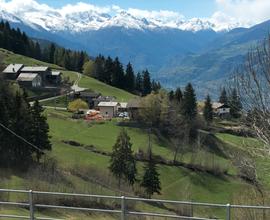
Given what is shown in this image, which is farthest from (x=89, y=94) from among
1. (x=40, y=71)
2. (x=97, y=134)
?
(x=97, y=134)

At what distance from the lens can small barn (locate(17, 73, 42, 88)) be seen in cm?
12600

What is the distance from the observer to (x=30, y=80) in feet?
413

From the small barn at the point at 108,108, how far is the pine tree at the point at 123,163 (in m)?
44.4

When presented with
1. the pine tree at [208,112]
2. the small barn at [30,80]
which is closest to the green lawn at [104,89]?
the small barn at [30,80]

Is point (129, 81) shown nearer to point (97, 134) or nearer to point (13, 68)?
point (13, 68)

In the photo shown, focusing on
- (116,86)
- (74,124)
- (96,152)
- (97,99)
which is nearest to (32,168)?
(96,152)

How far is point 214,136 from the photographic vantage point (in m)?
109

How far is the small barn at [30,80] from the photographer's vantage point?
12600cm

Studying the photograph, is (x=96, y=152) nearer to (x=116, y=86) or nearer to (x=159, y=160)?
(x=159, y=160)

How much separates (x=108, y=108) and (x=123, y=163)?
157ft

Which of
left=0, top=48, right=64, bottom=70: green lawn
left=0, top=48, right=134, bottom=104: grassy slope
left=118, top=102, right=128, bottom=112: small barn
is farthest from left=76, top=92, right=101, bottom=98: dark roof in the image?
left=0, top=48, right=64, bottom=70: green lawn

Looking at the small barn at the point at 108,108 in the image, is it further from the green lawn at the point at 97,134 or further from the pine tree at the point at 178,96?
the pine tree at the point at 178,96

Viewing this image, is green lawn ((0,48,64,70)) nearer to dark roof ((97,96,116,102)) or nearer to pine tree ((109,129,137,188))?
dark roof ((97,96,116,102))

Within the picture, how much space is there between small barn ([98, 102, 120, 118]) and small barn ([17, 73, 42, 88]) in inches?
678
